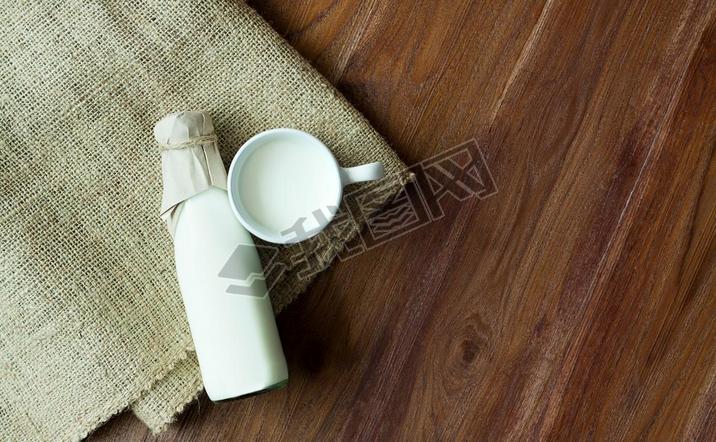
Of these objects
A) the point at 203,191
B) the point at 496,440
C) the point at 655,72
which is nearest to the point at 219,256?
the point at 203,191

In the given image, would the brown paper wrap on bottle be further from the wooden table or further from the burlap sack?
the wooden table

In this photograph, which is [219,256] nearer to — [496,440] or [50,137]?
[50,137]

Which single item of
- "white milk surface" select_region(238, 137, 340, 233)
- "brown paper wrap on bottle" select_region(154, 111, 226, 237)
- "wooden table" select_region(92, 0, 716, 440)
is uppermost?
"brown paper wrap on bottle" select_region(154, 111, 226, 237)

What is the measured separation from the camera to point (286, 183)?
1.81ft

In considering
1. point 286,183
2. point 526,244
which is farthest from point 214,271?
point 526,244

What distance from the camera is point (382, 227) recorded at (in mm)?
627

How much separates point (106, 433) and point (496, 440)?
404 mm


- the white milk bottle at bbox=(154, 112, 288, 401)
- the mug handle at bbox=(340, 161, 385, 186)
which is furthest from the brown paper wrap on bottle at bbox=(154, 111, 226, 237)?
the mug handle at bbox=(340, 161, 385, 186)

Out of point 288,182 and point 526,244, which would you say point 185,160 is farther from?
point 526,244

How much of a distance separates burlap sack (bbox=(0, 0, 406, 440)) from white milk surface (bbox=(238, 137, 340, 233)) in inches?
2.0

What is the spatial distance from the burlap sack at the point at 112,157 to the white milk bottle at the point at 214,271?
0.05 m

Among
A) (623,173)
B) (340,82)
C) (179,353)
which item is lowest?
(623,173)

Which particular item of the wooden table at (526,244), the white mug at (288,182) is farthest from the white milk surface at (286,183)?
the wooden table at (526,244)

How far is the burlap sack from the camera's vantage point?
0.59 metres
